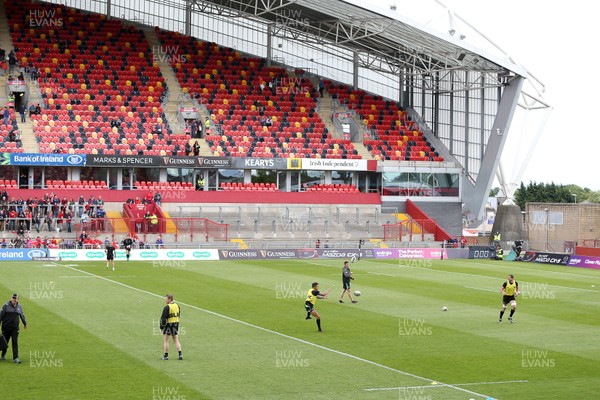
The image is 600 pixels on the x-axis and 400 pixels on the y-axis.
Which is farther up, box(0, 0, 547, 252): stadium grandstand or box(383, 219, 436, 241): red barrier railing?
box(0, 0, 547, 252): stadium grandstand

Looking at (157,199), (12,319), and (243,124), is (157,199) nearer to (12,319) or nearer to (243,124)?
(243,124)

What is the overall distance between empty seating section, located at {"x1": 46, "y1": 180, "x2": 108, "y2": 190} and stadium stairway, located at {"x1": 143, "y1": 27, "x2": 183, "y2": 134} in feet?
29.2

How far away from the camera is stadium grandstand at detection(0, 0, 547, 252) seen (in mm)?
68625

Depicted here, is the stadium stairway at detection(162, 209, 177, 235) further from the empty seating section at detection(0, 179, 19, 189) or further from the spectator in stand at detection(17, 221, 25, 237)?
the empty seating section at detection(0, 179, 19, 189)

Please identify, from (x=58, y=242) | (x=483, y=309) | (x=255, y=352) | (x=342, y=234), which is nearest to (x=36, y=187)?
(x=58, y=242)

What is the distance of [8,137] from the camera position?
70062 mm

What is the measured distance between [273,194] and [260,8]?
1415 cm

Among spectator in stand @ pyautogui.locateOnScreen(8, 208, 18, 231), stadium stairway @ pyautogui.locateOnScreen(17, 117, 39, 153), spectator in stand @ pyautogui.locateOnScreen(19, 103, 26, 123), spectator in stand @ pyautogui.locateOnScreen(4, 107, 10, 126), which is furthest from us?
spectator in stand @ pyautogui.locateOnScreen(19, 103, 26, 123)

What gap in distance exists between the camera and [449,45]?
69.5 metres

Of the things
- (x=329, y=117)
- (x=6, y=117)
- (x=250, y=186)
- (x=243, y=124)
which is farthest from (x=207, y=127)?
(x=6, y=117)

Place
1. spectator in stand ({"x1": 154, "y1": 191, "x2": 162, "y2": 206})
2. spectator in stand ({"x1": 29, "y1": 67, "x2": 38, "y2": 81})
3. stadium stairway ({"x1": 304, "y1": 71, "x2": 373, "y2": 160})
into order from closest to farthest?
spectator in stand ({"x1": 154, "y1": 191, "x2": 162, "y2": 206}), spectator in stand ({"x1": 29, "y1": 67, "x2": 38, "y2": 81}), stadium stairway ({"x1": 304, "y1": 71, "x2": 373, "y2": 160})

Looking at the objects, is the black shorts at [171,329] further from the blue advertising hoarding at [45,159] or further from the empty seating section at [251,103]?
the empty seating section at [251,103]

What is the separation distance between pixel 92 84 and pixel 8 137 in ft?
34.7

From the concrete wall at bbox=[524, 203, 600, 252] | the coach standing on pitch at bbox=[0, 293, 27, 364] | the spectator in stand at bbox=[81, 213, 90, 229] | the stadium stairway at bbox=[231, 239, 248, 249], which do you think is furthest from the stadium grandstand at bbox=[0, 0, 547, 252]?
the coach standing on pitch at bbox=[0, 293, 27, 364]
